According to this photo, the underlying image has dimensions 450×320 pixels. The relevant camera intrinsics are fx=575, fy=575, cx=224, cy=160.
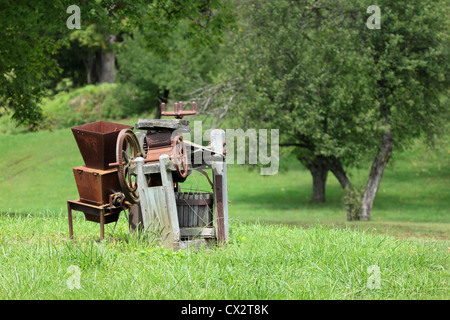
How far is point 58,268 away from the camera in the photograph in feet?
21.0

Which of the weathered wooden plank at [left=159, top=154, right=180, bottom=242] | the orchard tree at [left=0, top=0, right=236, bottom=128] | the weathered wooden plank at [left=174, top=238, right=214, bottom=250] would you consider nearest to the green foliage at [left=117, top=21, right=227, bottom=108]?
the orchard tree at [left=0, top=0, right=236, bottom=128]

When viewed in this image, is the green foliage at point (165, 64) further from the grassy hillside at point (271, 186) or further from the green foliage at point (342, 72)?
the green foliage at point (342, 72)

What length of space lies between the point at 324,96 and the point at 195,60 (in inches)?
644

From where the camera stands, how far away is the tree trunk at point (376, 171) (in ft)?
60.3

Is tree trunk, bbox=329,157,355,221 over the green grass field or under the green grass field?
under

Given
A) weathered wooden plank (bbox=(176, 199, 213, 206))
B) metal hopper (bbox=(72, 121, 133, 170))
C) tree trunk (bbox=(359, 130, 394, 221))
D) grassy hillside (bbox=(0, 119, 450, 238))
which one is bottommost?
grassy hillside (bbox=(0, 119, 450, 238))

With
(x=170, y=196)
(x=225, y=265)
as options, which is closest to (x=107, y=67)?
(x=170, y=196)

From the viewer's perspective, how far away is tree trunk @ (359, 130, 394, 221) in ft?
60.3

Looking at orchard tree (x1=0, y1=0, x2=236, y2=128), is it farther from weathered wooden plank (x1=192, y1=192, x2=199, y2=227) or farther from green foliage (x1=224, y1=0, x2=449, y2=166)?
weathered wooden plank (x1=192, y1=192, x2=199, y2=227)

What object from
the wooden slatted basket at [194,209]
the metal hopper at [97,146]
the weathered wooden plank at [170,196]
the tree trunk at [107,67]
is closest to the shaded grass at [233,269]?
the weathered wooden plank at [170,196]

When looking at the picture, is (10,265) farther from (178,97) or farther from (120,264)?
(178,97)

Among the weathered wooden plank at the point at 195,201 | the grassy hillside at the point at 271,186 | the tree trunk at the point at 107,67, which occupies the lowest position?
the grassy hillside at the point at 271,186
